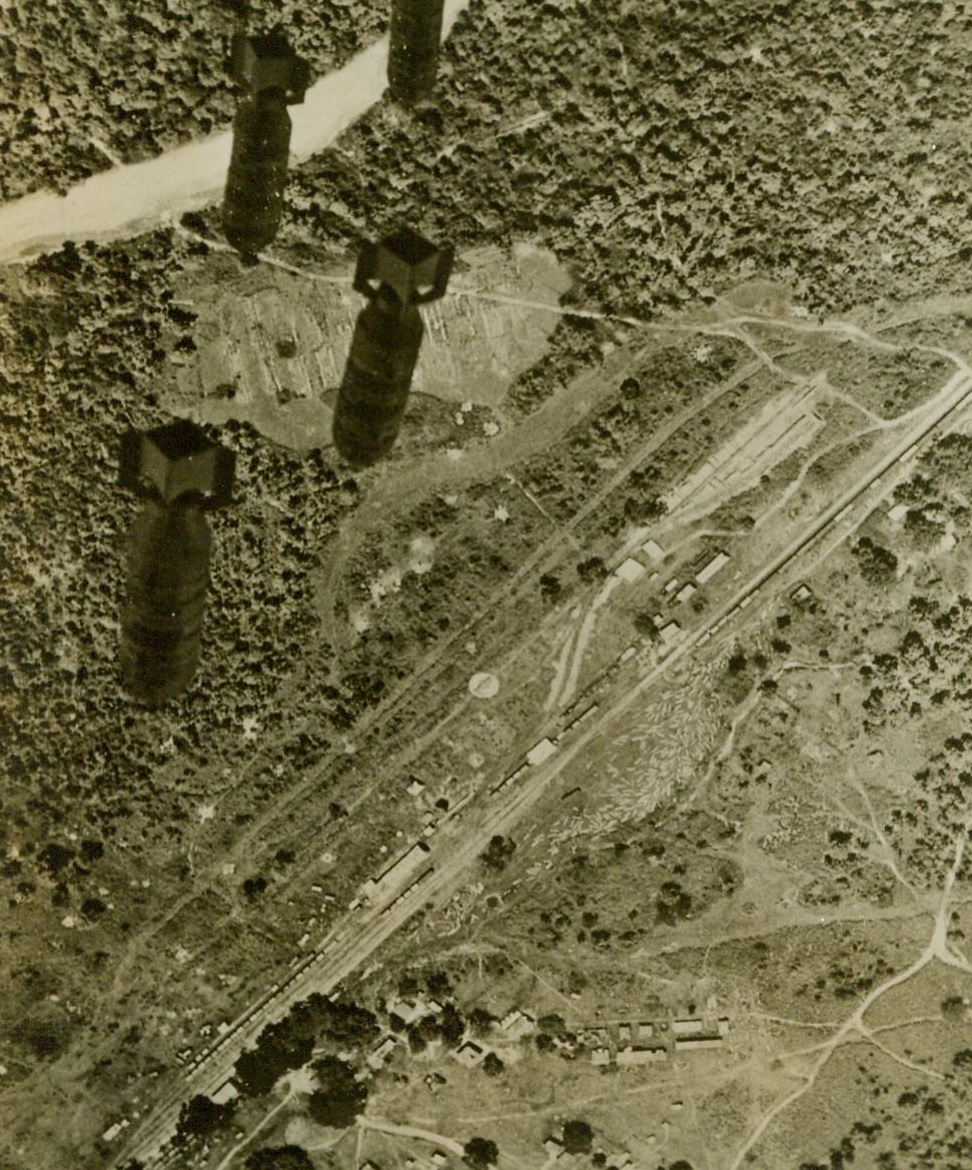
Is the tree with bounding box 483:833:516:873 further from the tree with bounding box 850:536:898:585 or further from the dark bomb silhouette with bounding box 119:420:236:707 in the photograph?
the tree with bounding box 850:536:898:585

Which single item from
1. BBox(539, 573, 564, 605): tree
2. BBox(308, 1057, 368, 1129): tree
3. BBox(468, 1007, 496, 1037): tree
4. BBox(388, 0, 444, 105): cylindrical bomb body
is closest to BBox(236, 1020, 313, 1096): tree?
BBox(308, 1057, 368, 1129): tree

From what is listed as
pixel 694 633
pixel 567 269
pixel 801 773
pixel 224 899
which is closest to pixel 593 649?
pixel 694 633

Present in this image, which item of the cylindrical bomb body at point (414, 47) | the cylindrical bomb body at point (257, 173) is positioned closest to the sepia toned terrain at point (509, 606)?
the cylindrical bomb body at point (257, 173)

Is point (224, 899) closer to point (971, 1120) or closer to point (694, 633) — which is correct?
point (694, 633)

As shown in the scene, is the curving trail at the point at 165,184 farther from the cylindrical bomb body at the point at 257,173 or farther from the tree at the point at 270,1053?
the tree at the point at 270,1053

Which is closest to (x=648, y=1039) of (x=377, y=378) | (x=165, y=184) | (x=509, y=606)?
(x=509, y=606)
